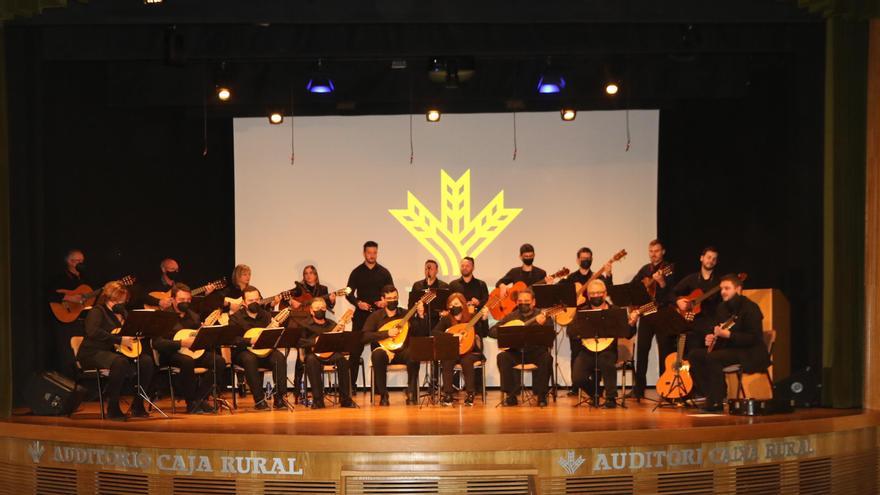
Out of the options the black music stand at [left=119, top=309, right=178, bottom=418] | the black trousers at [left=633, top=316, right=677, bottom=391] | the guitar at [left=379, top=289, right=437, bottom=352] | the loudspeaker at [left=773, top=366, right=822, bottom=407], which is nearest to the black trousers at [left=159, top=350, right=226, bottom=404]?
the black music stand at [left=119, top=309, right=178, bottom=418]

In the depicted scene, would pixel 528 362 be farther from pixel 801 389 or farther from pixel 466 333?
pixel 801 389

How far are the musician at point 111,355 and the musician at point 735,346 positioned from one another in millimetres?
4957

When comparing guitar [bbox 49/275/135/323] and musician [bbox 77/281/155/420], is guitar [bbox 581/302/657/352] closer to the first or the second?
musician [bbox 77/281/155/420]

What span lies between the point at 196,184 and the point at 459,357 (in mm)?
4257

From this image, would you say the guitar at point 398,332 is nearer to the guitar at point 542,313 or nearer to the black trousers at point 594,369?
the guitar at point 542,313

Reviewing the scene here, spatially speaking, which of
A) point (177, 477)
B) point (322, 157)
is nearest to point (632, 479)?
point (177, 477)

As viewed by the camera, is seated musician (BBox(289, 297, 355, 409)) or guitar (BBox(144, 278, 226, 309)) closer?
seated musician (BBox(289, 297, 355, 409))

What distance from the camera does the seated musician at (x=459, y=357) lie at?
10.5m

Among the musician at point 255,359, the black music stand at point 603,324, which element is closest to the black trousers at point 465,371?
the black music stand at point 603,324

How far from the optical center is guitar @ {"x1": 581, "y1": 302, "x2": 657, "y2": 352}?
10172mm

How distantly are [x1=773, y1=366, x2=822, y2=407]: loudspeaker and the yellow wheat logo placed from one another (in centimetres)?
430

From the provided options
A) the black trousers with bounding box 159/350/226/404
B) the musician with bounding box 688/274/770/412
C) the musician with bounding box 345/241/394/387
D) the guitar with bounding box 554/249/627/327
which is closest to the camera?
the musician with bounding box 688/274/770/412

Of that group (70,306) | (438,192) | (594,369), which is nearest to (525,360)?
(594,369)

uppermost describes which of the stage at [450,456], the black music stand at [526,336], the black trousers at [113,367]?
the black music stand at [526,336]
